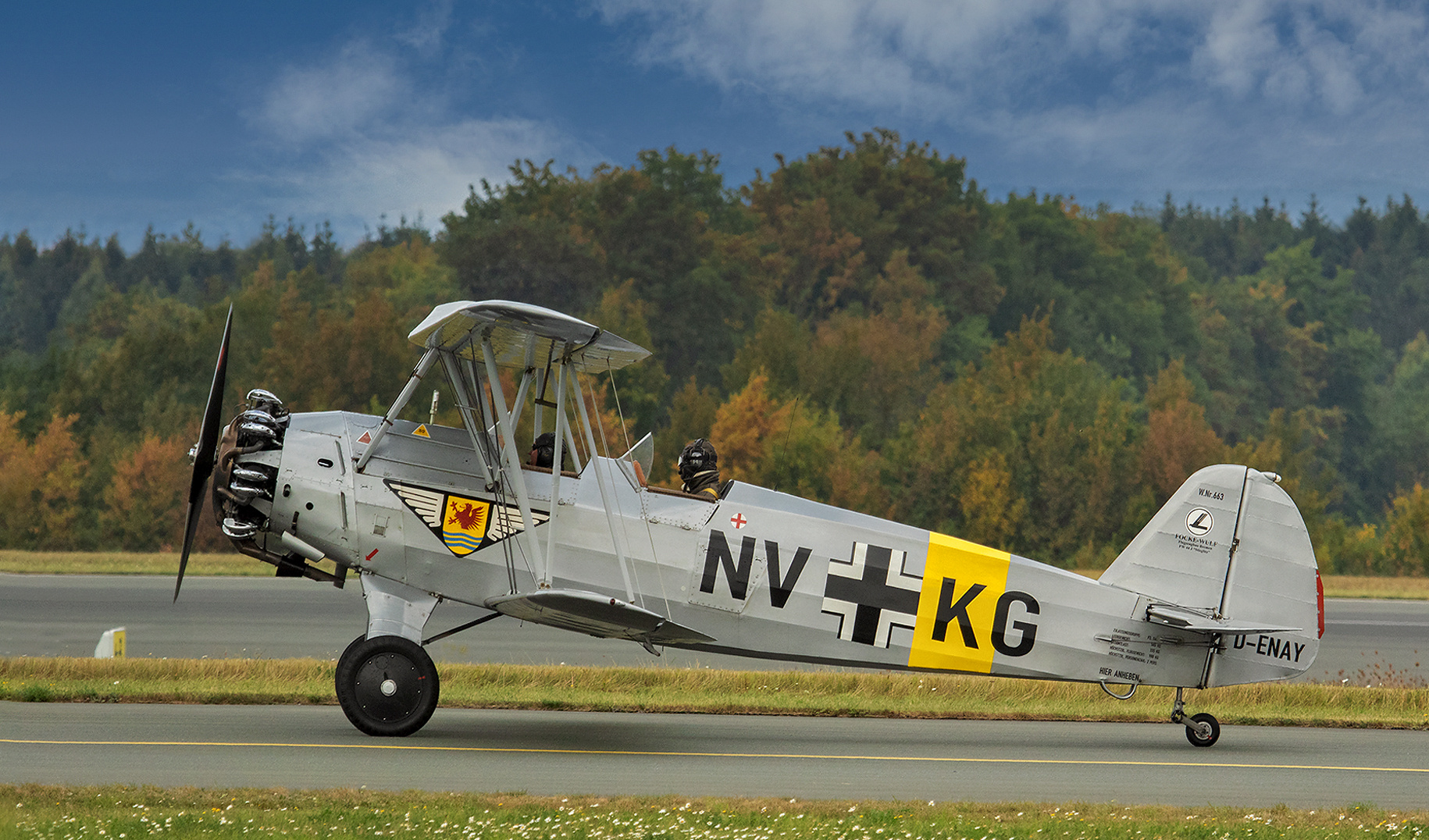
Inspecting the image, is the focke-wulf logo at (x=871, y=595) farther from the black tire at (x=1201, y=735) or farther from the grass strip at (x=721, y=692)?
the black tire at (x=1201, y=735)

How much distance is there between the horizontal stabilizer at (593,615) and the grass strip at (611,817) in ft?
5.48

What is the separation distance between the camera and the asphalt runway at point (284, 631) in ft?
58.4

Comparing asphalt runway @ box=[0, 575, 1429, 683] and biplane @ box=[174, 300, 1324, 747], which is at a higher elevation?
biplane @ box=[174, 300, 1324, 747]

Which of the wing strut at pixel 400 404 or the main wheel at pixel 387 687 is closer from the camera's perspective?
the main wheel at pixel 387 687

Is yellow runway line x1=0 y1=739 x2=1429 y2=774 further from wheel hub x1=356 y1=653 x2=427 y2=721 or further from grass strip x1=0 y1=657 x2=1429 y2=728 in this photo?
grass strip x1=0 y1=657 x2=1429 y2=728

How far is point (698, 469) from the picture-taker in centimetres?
1109

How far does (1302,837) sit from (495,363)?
272 inches

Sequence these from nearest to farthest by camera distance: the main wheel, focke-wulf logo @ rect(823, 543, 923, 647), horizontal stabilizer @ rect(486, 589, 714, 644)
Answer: horizontal stabilizer @ rect(486, 589, 714, 644)
the main wheel
focke-wulf logo @ rect(823, 543, 923, 647)

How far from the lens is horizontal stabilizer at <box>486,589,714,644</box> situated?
928 centimetres

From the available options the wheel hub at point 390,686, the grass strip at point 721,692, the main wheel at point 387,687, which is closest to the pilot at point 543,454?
the main wheel at point 387,687

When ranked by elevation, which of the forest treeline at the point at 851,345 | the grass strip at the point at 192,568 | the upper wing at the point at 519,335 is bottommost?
the grass strip at the point at 192,568

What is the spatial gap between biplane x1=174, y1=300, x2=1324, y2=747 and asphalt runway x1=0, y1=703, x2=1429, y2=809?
0.69 metres

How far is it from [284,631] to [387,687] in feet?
36.1

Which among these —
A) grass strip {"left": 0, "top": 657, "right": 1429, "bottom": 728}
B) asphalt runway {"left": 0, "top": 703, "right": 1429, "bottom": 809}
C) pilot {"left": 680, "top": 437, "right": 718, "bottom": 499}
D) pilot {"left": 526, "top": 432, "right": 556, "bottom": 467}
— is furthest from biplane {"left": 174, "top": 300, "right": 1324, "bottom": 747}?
grass strip {"left": 0, "top": 657, "right": 1429, "bottom": 728}
